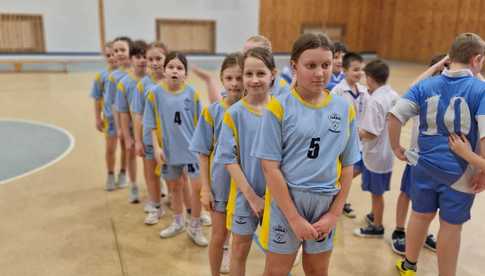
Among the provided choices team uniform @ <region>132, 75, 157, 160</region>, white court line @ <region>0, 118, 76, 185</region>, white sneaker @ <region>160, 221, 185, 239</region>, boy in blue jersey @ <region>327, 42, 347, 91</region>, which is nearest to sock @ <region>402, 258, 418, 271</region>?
boy in blue jersey @ <region>327, 42, 347, 91</region>

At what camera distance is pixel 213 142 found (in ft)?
9.33

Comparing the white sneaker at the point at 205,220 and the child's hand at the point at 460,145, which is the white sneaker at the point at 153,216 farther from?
the child's hand at the point at 460,145

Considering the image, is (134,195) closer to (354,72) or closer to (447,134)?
(354,72)

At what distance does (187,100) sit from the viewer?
3.64 m

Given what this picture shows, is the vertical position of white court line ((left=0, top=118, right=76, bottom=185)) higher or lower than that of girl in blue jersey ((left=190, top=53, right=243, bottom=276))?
lower

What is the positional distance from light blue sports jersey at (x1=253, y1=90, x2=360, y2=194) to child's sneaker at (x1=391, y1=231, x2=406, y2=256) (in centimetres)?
187

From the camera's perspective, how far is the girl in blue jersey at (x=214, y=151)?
2.74 meters

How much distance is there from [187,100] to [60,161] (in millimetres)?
3084

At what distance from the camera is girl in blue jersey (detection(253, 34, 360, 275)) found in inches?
81.1

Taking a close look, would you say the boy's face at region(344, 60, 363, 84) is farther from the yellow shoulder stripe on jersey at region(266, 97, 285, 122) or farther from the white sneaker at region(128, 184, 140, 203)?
the white sneaker at region(128, 184, 140, 203)

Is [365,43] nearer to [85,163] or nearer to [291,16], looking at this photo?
[291,16]

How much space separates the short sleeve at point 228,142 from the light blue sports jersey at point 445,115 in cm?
114

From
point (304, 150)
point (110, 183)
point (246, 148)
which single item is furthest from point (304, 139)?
point (110, 183)

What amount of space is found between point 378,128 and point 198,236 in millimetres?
1750
